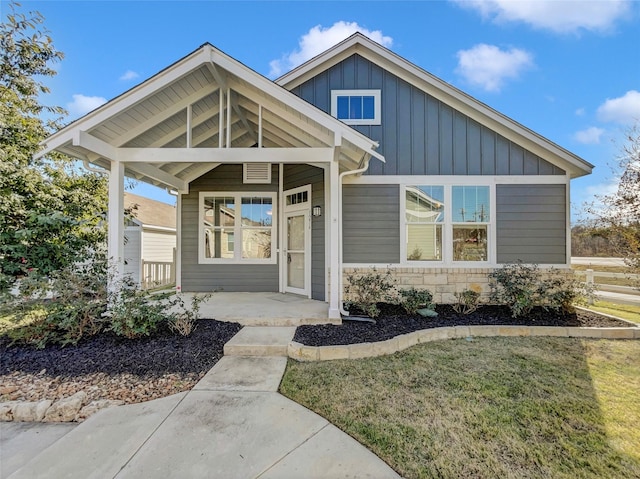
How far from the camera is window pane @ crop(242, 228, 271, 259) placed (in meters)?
7.88

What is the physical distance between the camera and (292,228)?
302 inches

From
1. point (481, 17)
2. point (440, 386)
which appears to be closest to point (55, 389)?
point (440, 386)

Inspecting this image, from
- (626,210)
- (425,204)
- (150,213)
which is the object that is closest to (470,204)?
(425,204)

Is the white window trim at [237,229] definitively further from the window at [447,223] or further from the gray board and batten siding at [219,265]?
the window at [447,223]

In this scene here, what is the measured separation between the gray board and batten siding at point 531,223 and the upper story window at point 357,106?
3268mm

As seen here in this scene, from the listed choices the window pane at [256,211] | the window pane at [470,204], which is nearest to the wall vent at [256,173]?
the window pane at [256,211]

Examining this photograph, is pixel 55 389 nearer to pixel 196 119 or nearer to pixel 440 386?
pixel 440 386

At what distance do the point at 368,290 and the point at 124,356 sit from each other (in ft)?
13.1

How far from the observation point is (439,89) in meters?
6.68

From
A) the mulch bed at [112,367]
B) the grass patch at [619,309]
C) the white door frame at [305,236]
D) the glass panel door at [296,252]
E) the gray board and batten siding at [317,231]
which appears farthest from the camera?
the glass panel door at [296,252]

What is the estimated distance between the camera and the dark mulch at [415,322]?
14.2ft

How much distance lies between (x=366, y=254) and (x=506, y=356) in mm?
3311

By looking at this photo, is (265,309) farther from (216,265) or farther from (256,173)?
(256,173)

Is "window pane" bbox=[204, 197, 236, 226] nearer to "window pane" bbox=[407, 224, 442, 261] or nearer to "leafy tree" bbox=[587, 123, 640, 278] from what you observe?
"window pane" bbox=[407, 224, 442, 261]
